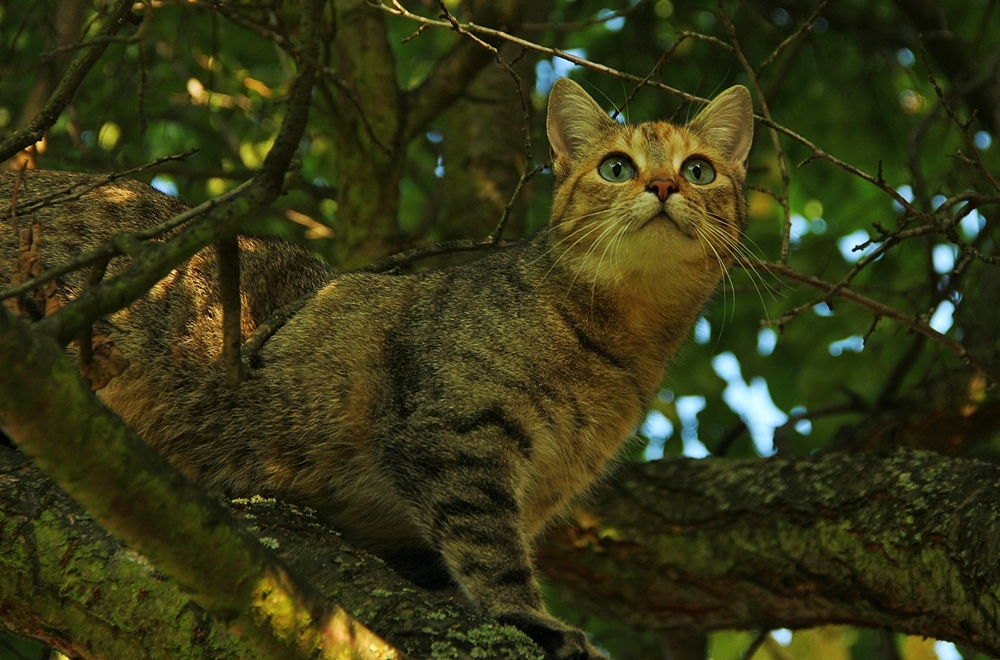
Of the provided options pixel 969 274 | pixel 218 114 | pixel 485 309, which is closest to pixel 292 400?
pixel 485 309

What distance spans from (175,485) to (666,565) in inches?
130

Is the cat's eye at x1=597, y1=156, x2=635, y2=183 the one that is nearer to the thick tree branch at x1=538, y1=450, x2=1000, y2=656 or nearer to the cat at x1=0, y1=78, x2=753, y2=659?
the cat at x1=0, y1=78, x2=753, y2=659

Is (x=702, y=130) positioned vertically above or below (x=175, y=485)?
above

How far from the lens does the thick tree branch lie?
3760 millimetres

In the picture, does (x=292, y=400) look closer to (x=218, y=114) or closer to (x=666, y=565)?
(x=666, y=565)

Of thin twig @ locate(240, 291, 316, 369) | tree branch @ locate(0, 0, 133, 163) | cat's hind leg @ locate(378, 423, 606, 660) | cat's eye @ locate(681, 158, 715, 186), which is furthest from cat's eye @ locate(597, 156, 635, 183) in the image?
tree branch @ locate(0, 0, 133, 163)

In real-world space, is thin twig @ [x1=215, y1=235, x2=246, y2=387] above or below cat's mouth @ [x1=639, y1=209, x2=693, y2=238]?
below

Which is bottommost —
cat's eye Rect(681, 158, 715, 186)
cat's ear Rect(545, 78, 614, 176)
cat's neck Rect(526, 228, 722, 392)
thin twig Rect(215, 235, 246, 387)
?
thin twig Rect(215, 235, 246, 387)

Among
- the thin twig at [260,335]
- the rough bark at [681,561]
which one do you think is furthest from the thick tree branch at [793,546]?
the thin twig at [260,335]

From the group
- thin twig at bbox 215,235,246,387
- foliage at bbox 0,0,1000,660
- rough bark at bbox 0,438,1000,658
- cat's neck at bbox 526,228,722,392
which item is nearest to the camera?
thin twig at bbox 215,235,246,387

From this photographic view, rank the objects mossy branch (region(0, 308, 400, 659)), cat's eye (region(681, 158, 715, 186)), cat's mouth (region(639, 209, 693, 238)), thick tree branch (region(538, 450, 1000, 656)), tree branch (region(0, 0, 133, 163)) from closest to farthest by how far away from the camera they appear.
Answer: mossy branch (region(0, 308, 400, 659)) < tree branch (region(0, 0, 133, 163)) < thick tree branch (region(538, 450, 1000, 656)) < cat's mouth (region(639, 209, 693, 238)) < cat's eye (region(681, 158, 715, 186))

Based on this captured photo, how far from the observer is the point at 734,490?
4.75 meters

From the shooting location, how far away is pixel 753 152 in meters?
7.15

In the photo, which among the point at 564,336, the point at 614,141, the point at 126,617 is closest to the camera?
the point at 126,617
